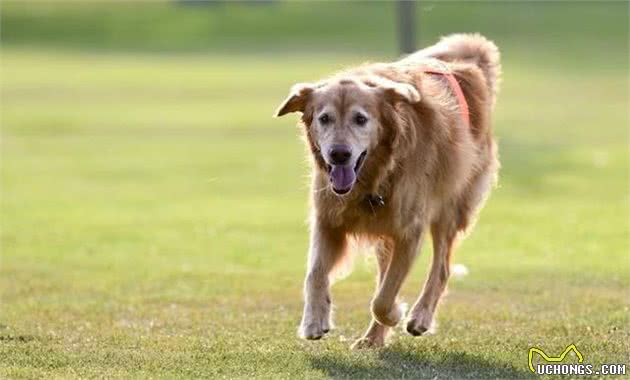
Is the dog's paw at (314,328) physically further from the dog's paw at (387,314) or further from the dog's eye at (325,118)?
the dog's eye at (325,118)

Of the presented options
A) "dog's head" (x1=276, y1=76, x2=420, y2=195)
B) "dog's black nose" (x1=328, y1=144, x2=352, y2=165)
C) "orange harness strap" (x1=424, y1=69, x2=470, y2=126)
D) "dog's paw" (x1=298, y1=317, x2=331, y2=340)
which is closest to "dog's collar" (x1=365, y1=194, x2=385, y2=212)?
"dog's head" (x1=276, y1=76, x2=420, y2=195)

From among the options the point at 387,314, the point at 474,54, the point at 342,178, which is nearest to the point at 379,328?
the point at 387,314

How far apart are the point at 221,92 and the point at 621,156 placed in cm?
1894

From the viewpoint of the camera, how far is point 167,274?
14859mm

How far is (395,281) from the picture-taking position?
29.7ft

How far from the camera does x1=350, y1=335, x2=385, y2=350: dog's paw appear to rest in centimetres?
928

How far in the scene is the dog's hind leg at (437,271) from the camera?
31.5 ft

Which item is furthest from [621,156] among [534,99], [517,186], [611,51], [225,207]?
[611,51]

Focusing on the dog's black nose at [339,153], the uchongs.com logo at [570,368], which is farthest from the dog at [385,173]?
the uchongs.com logo at [570,368]

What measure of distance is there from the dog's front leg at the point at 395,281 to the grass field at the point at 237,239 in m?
0.27

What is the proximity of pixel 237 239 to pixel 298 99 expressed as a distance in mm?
9529

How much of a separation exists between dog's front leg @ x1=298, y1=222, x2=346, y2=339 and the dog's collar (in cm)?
36

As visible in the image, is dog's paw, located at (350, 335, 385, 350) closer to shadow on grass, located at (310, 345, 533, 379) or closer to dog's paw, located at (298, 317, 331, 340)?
shadow on grass, located at (310, 345, 533, 379)

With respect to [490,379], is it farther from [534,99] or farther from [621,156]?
[534,99]
